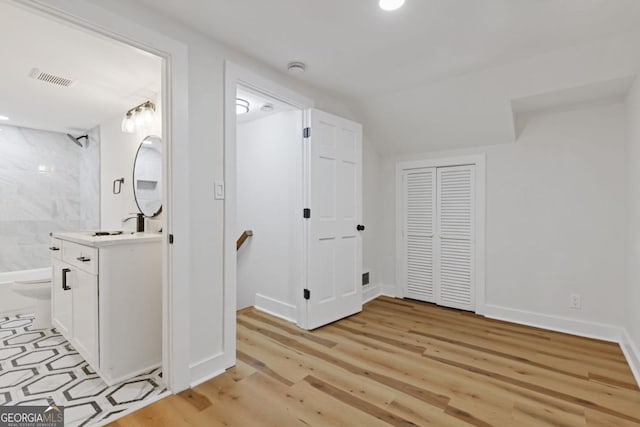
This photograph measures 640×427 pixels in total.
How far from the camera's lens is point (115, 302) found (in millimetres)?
1938

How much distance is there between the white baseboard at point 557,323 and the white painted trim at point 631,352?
0.32ft

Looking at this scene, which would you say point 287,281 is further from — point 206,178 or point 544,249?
point 544,249

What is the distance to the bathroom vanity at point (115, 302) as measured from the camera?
1914 millimetres

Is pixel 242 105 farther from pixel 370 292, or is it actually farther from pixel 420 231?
pixel 370 292

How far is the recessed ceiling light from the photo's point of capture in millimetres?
1662

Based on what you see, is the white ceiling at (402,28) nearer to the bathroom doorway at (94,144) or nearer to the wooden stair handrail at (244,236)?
the bathroom doorway at (94,144)

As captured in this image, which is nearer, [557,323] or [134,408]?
[134,408]

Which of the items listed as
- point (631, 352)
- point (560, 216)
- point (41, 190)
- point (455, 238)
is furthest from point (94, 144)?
point (631, 352)

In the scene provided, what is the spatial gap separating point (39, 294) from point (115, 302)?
1452mm

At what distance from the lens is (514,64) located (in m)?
2.40

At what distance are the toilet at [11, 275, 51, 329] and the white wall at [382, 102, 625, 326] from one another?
14.2 ft

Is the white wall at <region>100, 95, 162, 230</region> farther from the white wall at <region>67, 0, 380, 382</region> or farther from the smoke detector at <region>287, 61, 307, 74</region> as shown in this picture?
the smoke detector at <region>287, 61, 307, 74</region>

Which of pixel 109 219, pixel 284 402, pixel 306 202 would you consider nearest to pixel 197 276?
pixel 284 402

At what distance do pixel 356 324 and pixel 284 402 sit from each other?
1.33 meters
